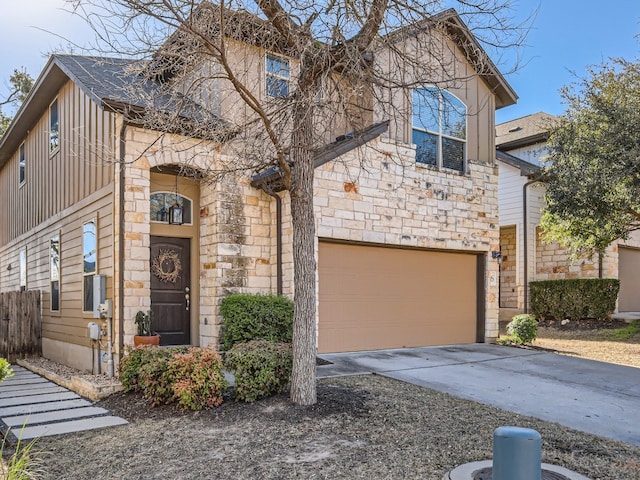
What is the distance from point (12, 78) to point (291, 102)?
71.0ft

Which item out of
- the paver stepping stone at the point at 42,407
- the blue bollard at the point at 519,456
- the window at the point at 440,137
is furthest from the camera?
the window at the point at 440,137

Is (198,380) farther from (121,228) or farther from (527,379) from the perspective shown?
(527,379)

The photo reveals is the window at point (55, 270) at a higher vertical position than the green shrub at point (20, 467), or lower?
higher

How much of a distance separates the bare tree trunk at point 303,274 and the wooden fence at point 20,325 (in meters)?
8.93

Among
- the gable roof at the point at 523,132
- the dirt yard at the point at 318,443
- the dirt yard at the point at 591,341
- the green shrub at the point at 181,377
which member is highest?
the gable roof at the point at 523,132

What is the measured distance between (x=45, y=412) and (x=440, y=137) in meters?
8.93

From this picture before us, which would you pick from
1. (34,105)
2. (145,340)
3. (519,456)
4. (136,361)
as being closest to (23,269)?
(34,105)

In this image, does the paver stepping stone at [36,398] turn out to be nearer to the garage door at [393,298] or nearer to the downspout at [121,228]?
the downspout at [121,228]

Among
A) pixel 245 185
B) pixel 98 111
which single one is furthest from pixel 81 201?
pixel 245 185

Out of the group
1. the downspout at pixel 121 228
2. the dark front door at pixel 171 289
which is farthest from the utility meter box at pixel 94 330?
the dark front door at pixel 171 289

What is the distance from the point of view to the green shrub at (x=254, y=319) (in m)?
7.98

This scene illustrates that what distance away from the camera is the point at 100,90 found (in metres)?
8.11

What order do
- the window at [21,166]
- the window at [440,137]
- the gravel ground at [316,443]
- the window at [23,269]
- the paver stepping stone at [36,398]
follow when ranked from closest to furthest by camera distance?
the gravel ground at [316,443]
the paver stepping stone at [36,398]
the window at [440,137]
the window at [23,269]
the window at [21,166]

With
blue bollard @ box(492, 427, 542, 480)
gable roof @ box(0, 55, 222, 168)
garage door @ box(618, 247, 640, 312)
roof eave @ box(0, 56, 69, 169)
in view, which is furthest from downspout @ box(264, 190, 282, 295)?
garage door @ box(618, 247, 640, 312)
